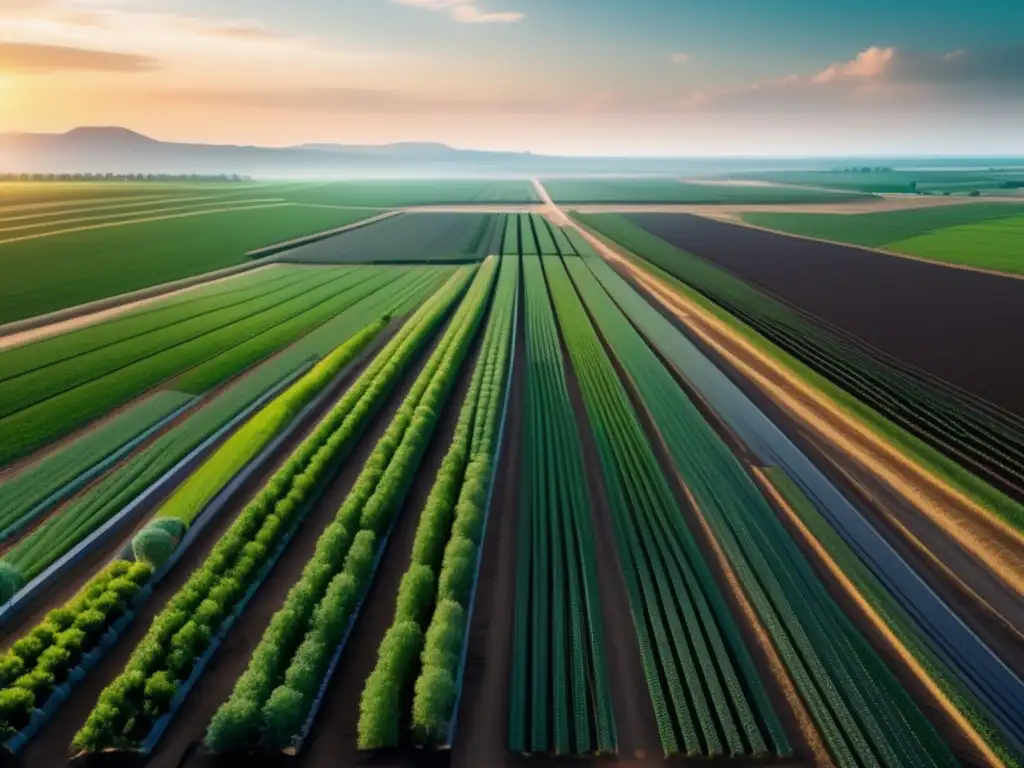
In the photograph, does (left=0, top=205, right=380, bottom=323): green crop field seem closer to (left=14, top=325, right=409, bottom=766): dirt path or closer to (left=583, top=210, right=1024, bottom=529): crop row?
(left=14, top=325, right=409, bottom=766): dirt path

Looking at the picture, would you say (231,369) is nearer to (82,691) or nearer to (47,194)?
(82,691)

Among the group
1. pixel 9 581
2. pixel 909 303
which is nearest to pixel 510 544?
pixel 9 581

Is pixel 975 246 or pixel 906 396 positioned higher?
pixel 975 246

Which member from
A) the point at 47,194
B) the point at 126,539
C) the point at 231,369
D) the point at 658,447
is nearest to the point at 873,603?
the point at 658,447

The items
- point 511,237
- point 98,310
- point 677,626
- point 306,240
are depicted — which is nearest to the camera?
point 677,626

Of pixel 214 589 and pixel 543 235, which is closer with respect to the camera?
pixel 214 589

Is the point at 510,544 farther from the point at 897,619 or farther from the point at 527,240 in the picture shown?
the point at 527,240
